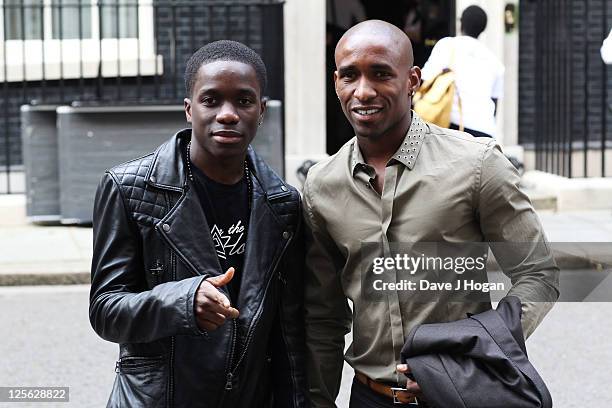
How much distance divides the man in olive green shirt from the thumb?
1.26ft

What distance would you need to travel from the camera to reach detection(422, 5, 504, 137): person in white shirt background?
8203 mm

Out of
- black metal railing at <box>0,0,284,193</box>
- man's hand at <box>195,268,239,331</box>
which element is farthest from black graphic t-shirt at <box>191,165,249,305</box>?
black metal railing at <box>0,0,284,193</box>

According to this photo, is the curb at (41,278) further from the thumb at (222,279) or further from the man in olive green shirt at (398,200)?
the thumb at (222,279)

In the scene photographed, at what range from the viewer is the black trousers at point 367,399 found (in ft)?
9.29

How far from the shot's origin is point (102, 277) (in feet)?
9.07

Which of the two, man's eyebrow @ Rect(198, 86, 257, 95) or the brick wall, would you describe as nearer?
man's eyebrow @ Rect(198, 86, 257, 95)

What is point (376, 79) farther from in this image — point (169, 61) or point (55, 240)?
point (169, 61)

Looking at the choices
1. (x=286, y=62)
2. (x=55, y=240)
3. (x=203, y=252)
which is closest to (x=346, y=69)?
(x=203, y=252)

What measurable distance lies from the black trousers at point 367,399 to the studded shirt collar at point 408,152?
1.81 feet

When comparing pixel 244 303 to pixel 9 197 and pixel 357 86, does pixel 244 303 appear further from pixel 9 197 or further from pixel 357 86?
pixel 9 197

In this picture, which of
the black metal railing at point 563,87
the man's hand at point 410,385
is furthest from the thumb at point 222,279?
the black metal railing at point 563,87

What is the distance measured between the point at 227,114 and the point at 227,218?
27 cm

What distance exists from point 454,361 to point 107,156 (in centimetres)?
864

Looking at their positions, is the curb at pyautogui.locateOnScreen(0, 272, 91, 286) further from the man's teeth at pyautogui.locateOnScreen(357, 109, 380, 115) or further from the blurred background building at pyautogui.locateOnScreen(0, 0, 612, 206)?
the man's teeth at pyautogui.locateOnScreen(357, 109, 380, 115)
